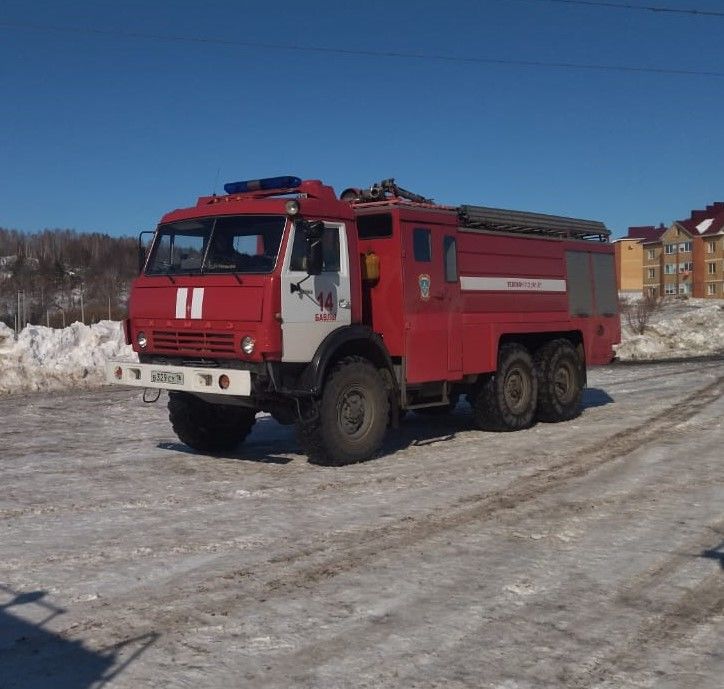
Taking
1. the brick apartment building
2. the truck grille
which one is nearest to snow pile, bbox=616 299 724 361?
the truck grille

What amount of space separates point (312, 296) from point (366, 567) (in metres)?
3.63

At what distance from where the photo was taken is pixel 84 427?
38.5ft

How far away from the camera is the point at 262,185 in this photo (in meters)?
9.23

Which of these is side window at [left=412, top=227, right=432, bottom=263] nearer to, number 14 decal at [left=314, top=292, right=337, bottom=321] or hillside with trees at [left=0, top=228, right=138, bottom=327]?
number 14 decal at [left=314, top=292, right=337, bottom=321]

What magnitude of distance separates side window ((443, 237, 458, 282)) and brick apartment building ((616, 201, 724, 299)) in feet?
253

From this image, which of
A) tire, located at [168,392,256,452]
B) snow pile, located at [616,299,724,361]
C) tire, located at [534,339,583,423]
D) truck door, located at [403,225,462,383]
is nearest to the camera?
truck door, located at [403,225,462,383]

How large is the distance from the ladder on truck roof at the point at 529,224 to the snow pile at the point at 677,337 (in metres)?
12.9

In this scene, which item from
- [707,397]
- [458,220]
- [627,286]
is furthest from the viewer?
[627,286]

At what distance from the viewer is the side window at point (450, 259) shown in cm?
1016

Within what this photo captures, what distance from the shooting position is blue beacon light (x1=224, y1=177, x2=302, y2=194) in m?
8.92

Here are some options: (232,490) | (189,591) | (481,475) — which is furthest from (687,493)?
(189,591)

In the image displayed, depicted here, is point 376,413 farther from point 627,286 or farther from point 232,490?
point 627,286

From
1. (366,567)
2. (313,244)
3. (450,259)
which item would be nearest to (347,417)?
(313,244)

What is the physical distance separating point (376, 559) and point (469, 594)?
87 cm
